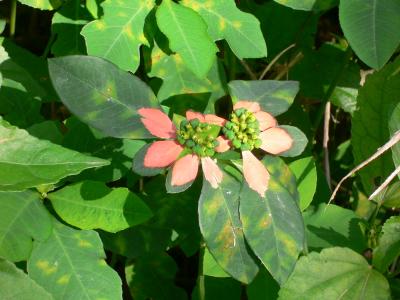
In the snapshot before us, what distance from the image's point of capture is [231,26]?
A: 135 centimetres

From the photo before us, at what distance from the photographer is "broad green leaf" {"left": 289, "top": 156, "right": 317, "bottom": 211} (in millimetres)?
1408

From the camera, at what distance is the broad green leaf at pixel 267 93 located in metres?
1.21

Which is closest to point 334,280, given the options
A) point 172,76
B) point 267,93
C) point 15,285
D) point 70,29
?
point 267,93

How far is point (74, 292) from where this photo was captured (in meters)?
1.17

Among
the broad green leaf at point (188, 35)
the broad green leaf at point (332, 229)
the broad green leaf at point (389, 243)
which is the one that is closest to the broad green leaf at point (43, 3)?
the broad green leaf at point (188, 35)

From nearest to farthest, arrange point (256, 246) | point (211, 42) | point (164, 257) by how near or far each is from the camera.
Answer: point (256, 246), point (211, 42), point (164, 257)

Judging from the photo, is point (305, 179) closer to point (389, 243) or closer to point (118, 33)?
point (389, 243)

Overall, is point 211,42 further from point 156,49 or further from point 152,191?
point 152,191

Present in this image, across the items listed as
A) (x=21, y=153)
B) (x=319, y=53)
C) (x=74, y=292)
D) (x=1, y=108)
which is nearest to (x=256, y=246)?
(x=74, y=292)

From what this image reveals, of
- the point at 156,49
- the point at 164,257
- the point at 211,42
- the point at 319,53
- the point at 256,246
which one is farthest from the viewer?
the point at 319,53

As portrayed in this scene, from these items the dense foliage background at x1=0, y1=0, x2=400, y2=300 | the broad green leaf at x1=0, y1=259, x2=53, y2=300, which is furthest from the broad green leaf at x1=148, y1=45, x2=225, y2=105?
the broad green leaf at x1=0, y1=259, x2=53, y2=300

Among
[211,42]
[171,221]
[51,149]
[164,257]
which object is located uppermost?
[211,42]

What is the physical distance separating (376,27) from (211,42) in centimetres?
33

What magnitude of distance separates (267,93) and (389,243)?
44 cm
